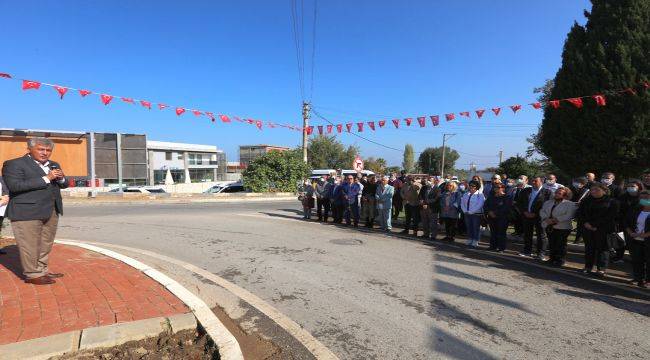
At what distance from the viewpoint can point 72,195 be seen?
21047 mm

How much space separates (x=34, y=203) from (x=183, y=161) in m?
61.7

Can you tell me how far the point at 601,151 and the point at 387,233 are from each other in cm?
955

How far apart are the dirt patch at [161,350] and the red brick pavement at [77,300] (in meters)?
0.37

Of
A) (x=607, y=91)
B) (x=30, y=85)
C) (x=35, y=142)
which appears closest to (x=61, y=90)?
(x=30, y=85)

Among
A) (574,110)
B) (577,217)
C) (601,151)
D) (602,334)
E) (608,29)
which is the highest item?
(608,29)

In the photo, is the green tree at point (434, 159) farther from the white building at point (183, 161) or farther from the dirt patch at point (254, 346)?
the dirt patch at point (254, 346)

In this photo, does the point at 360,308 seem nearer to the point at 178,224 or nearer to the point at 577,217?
the point at 577,217

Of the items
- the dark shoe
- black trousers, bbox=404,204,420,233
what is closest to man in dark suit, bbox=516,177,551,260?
black trousers, bbox=404,204,420,233

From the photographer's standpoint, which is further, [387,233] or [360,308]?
[387,233]

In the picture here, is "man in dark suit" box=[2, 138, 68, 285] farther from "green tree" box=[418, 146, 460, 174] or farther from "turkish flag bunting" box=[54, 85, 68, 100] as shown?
"green tree" box=[418, 146, 460, 174]

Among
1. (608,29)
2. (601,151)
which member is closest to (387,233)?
(601,151)

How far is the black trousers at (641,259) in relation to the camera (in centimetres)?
569

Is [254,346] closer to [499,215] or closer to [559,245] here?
[559,245]

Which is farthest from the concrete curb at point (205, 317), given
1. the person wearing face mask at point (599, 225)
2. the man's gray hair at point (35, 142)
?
the person wearing face mask at point (599, 225)
